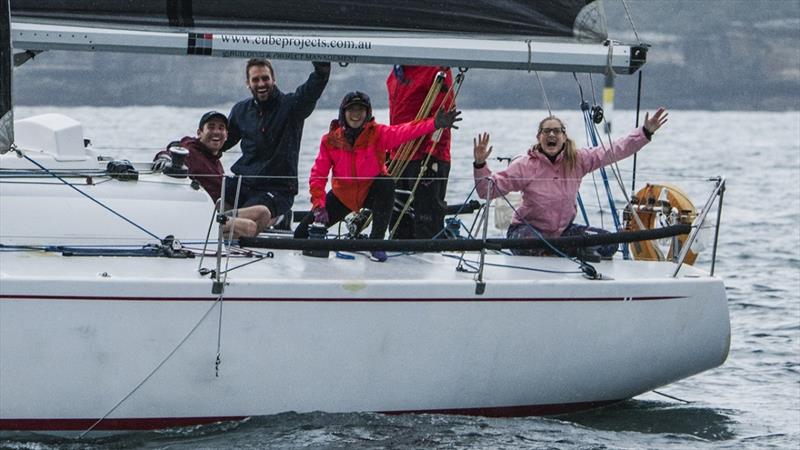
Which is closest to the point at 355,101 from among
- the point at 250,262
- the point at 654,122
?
the point at 250,262

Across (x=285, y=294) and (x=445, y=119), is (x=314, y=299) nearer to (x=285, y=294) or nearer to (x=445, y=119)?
(x=285, y=294)

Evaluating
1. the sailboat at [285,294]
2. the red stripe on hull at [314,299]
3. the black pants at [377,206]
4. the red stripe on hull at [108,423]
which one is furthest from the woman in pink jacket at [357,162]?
the red stripe on hull at [108,423]

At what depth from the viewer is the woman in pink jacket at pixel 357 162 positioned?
23.3ft

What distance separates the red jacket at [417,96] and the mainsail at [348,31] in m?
0.88

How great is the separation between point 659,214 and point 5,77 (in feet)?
12.0

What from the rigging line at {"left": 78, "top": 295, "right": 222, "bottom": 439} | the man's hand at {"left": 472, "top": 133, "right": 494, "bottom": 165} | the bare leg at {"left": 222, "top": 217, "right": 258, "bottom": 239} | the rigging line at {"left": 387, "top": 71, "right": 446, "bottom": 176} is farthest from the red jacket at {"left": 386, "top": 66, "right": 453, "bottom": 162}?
the rigging line at {"left": 78, "top": 295, "right": 222, "bottom": 439}

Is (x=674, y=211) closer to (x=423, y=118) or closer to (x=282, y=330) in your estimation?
(x=423, y=118)

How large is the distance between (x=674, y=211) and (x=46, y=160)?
3.37m

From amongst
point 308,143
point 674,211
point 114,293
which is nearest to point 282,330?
point 114,293

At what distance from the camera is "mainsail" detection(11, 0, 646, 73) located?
6348 mm

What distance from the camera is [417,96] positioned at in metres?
7.71

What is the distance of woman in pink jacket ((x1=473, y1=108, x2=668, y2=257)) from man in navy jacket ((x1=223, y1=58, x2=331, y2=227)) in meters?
1.09

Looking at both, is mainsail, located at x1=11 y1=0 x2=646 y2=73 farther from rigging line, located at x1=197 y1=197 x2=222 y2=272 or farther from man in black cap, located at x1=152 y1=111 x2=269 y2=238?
man in black cap, located at x1=152 y1=111 x2=269 y2=238

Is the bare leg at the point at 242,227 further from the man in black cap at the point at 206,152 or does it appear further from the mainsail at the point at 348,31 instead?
the mainsail at the point at 348,31
